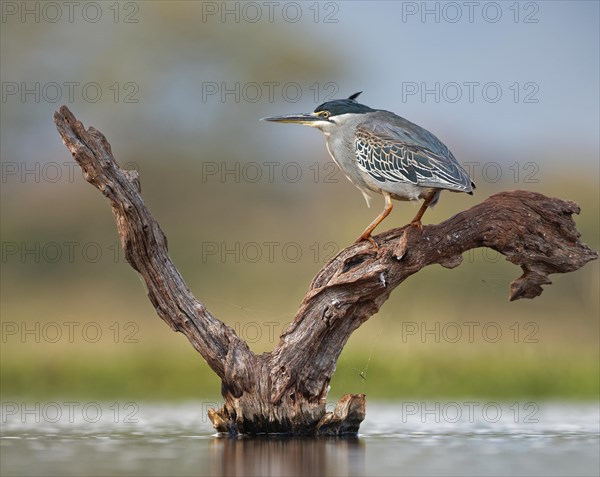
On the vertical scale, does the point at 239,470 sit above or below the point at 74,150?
below

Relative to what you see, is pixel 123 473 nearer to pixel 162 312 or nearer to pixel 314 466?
pixel 314 466

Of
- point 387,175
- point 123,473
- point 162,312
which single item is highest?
point 387,175

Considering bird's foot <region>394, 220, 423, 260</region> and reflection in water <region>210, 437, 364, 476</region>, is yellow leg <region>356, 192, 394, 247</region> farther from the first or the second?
reflection in water <region>210, 437, 364, 476</region>

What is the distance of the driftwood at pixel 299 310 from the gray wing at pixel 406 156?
535 mm

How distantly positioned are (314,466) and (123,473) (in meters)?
1.45

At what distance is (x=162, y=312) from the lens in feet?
34.2

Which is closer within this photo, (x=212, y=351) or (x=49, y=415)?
(x=212, y=351)

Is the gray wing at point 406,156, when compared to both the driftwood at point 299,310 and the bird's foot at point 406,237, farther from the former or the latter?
the driftwood at point 299,310

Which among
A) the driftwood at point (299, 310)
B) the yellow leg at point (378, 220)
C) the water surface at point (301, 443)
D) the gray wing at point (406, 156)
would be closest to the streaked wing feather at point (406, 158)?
the gray wing at point (406, 156)

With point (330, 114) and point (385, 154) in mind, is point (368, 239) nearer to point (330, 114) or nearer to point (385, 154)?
point (385, 154)

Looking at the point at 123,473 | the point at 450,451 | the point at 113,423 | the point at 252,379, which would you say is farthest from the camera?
the point at 113,423

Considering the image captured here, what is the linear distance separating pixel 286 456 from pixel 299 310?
1753mm

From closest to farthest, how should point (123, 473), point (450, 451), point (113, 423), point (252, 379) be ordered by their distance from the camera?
point (123, 473)
point (450, 451)
point (252, 379)
point (113, 423)

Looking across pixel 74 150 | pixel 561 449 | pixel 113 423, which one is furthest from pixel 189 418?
pixel 561 449
